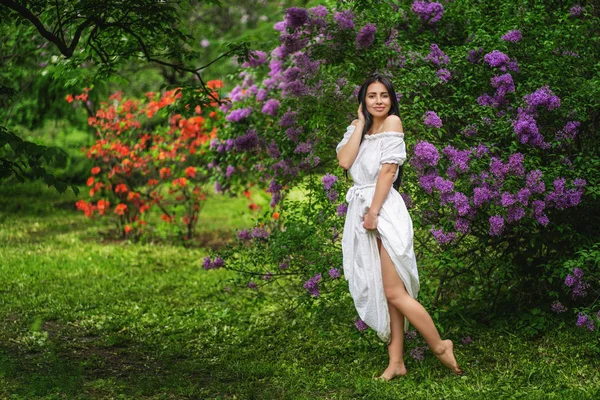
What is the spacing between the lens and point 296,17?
593cm

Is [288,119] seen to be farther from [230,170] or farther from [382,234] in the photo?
[230,170]

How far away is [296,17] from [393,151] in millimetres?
1769

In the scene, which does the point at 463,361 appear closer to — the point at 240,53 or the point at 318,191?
the point at 318,191

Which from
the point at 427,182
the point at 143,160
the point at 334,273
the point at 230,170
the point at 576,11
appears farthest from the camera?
the point at 143,160

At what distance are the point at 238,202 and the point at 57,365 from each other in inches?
392

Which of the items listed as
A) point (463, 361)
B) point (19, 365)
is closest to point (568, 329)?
point (463, 361)

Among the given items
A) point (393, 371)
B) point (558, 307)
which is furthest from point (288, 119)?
point (558, 307)

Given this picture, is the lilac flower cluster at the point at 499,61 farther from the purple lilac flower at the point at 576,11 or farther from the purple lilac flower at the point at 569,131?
the purple lilac flower at the point at 576,11

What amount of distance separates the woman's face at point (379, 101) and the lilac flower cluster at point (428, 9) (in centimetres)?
140

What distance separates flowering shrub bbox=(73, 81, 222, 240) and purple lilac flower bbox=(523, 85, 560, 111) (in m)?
5.08

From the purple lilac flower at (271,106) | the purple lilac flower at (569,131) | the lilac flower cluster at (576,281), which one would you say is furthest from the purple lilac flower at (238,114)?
the lilac flower cluster at (576,281)

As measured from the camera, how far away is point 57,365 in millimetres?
5523

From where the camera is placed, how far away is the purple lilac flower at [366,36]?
5727 mm

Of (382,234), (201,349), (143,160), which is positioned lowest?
(201,349)
